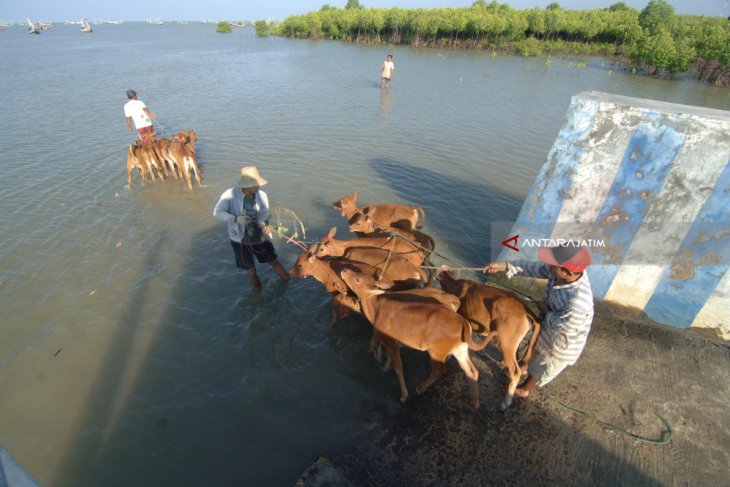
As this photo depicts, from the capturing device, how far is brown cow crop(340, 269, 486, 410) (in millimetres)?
4469

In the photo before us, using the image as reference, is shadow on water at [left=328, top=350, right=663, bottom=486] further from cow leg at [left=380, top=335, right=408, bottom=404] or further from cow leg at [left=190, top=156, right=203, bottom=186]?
cow leg at [left=190, top=156, right=203, bottom=186]

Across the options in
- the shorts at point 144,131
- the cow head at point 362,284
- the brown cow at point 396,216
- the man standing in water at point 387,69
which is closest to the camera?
the cow head at point 362,284

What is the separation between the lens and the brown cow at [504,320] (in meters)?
4.50

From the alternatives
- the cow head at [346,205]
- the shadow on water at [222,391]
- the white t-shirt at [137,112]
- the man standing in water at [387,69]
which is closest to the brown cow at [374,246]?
the shadow on water at [222,391]

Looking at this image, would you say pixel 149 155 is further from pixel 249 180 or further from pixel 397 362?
pixel 397 362

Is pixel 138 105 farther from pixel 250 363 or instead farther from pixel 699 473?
pixel 699 473

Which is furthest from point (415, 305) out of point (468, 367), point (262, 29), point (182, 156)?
point (262, 29)

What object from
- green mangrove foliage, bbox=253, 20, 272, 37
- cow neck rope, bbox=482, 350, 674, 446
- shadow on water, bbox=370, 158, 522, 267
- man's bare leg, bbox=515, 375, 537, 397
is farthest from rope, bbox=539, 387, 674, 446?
green mangrove foliage, bbox=253, 20, 272, 37

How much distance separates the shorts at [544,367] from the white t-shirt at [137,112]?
12627 mm

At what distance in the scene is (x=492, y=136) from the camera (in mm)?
15352

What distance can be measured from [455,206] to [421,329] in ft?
20.7

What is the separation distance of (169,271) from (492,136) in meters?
12.9

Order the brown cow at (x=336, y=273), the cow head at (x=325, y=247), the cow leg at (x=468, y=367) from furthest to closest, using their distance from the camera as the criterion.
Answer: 1. the cow head at (x=325, y=247)
2. the brown cow at (x=336, y=273)
3. the cow leg at (x=468, y=367)

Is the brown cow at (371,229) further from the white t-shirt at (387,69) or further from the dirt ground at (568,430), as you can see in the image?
the white t-shirt at (387,69)
